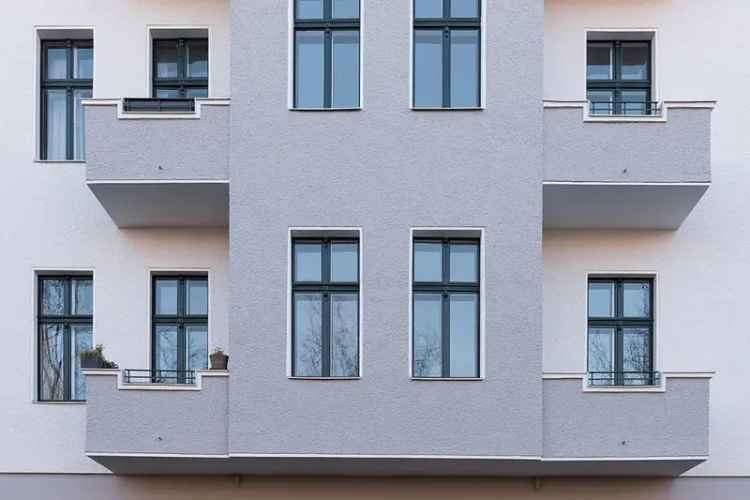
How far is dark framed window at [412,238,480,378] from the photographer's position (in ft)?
39.5

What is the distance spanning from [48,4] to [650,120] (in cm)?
772

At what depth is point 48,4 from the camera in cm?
1359

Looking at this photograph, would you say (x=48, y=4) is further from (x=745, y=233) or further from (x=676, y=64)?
(x=745, y=233)

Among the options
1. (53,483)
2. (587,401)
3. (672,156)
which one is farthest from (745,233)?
(53,483)

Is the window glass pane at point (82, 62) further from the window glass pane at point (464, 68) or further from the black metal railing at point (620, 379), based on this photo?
the black metal railing at point (620, 379)

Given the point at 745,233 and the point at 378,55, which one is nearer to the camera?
the point at 378,55

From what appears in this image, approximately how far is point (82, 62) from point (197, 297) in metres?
3.51

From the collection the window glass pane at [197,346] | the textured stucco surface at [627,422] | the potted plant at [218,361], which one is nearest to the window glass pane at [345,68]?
the potted plant at [218,361]

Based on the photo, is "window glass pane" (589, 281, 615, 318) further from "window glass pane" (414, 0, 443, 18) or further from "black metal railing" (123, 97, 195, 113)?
"black metal railing" (123, 97, 195, 113)

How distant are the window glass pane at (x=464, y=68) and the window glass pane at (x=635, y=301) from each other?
3268 mm

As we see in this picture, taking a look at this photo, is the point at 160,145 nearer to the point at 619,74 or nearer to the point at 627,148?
the point at 627,148

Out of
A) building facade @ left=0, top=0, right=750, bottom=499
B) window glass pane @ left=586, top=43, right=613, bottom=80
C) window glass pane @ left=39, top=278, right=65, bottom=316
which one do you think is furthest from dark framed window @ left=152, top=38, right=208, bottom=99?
window glass pane @ left=586, top=43, right=613, bottom=80

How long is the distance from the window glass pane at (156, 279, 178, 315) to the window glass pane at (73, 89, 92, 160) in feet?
6.55

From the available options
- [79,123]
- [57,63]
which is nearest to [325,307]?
[79,123]
